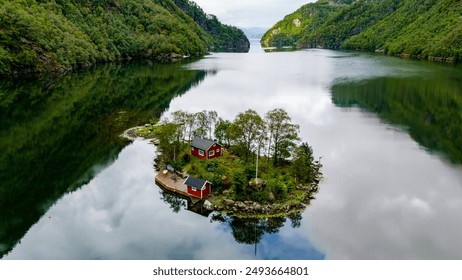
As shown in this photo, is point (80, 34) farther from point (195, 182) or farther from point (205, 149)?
point (195, 182)

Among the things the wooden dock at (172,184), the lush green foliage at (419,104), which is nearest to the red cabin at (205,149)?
the wooden dock at (172,184)

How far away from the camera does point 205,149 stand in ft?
123

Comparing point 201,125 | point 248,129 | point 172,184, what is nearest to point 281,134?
point 248,129

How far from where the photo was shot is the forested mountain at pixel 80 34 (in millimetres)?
99250

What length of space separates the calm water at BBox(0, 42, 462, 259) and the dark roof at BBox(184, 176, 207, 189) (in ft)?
5.46

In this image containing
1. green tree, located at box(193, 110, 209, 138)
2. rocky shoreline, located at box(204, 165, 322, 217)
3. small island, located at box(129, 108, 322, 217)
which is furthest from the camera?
green tree, located at box(193, 110, 209, 138)

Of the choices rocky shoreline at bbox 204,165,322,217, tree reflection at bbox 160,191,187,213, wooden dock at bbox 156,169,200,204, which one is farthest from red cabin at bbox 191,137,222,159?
rocky shoreline at bbox 204,165,322,217

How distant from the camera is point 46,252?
997 inches

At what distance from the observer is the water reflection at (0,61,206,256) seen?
1282 inches

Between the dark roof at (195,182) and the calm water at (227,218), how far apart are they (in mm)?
1664

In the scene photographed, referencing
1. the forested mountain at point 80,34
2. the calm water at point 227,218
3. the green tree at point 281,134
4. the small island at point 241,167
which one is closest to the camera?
the calm water at point 227,218

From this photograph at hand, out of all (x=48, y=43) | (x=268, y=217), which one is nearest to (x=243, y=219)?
(x=268, y=217)

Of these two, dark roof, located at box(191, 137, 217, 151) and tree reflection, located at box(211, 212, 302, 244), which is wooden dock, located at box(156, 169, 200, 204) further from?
tree reflection, located at box(211, 212, 302, 244)

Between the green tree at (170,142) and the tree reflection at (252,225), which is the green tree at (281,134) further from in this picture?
the green tree at (170,142)
